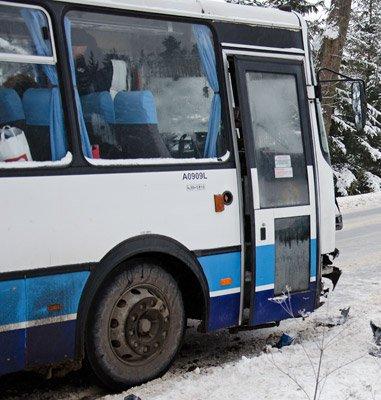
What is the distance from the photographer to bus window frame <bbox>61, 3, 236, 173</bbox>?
176 inches

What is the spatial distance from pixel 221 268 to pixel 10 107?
79.4 inches

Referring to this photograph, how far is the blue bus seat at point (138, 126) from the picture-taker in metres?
4.67

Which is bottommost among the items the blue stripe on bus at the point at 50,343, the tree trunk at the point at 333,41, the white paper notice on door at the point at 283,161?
the blue stripe on bus at the point at 50,343

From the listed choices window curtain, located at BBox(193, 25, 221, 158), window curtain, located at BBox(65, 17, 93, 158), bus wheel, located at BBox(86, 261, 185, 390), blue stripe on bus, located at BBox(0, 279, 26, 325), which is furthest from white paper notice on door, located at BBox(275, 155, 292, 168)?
blue stripe on bus, located at BBox(0, 279, 26, 325)

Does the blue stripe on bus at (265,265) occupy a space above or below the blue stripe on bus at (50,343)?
above

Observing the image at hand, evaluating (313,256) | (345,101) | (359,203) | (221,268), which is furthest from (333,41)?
(221,268)

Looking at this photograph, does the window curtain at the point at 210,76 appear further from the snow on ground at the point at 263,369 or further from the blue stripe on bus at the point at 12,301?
the blue stripe on bus at the point at 12,301

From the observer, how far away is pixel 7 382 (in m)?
5.03

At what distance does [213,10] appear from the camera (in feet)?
17.1

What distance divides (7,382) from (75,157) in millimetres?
1892

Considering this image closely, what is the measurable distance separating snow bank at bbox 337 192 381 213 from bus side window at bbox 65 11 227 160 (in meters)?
12.9

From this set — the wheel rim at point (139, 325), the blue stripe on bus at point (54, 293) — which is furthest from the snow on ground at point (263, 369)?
the blue stripe on bus at point (54, 293)

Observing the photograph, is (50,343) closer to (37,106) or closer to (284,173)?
(37,106)

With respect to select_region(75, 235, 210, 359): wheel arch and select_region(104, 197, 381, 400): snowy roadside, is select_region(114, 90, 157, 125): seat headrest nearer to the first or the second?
select_region(75, 235, 210, 359): wheel arch
